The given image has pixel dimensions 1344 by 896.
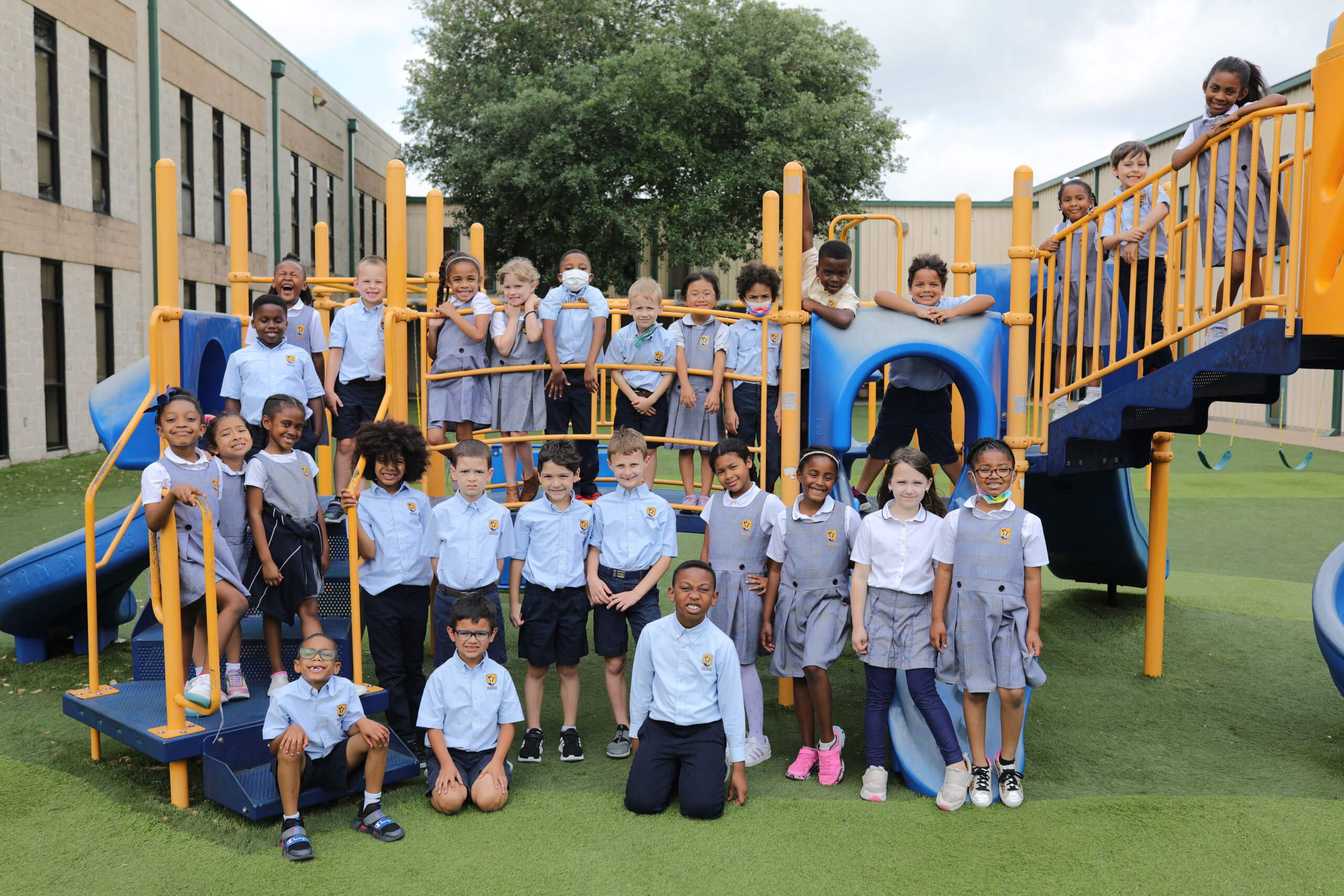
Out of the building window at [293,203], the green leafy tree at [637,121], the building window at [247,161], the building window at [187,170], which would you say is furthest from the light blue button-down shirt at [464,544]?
the building window at [293,203]

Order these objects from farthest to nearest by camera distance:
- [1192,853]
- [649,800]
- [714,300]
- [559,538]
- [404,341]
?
[714,300], [404,341], [559,538], [649,800], [1192,853]

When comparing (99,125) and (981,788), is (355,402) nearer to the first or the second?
(981,788)

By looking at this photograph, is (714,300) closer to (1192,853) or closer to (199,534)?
(199,534)

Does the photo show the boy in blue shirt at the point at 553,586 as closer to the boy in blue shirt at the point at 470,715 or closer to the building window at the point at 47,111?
the boy in blue shirt at the point at 470,715

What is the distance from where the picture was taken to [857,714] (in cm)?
563

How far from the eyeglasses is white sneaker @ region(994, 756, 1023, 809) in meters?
2.77

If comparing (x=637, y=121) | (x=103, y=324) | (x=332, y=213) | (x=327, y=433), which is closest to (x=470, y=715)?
(x=327, y=433)

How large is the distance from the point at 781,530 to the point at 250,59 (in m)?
20.9

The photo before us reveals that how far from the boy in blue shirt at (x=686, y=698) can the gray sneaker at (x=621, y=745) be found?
0.40 metres

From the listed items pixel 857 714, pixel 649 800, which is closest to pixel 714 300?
pixel 857 714

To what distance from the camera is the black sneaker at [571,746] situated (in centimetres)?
479

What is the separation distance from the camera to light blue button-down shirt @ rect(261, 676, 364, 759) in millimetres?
3971

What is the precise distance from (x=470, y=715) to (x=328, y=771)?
1.91 ft

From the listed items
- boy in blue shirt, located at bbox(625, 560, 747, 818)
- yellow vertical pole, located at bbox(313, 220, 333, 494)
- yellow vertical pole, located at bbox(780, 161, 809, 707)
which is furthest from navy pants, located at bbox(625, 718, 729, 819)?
yellow vertical pole, located at bbox(313, 220, 333, 494)
